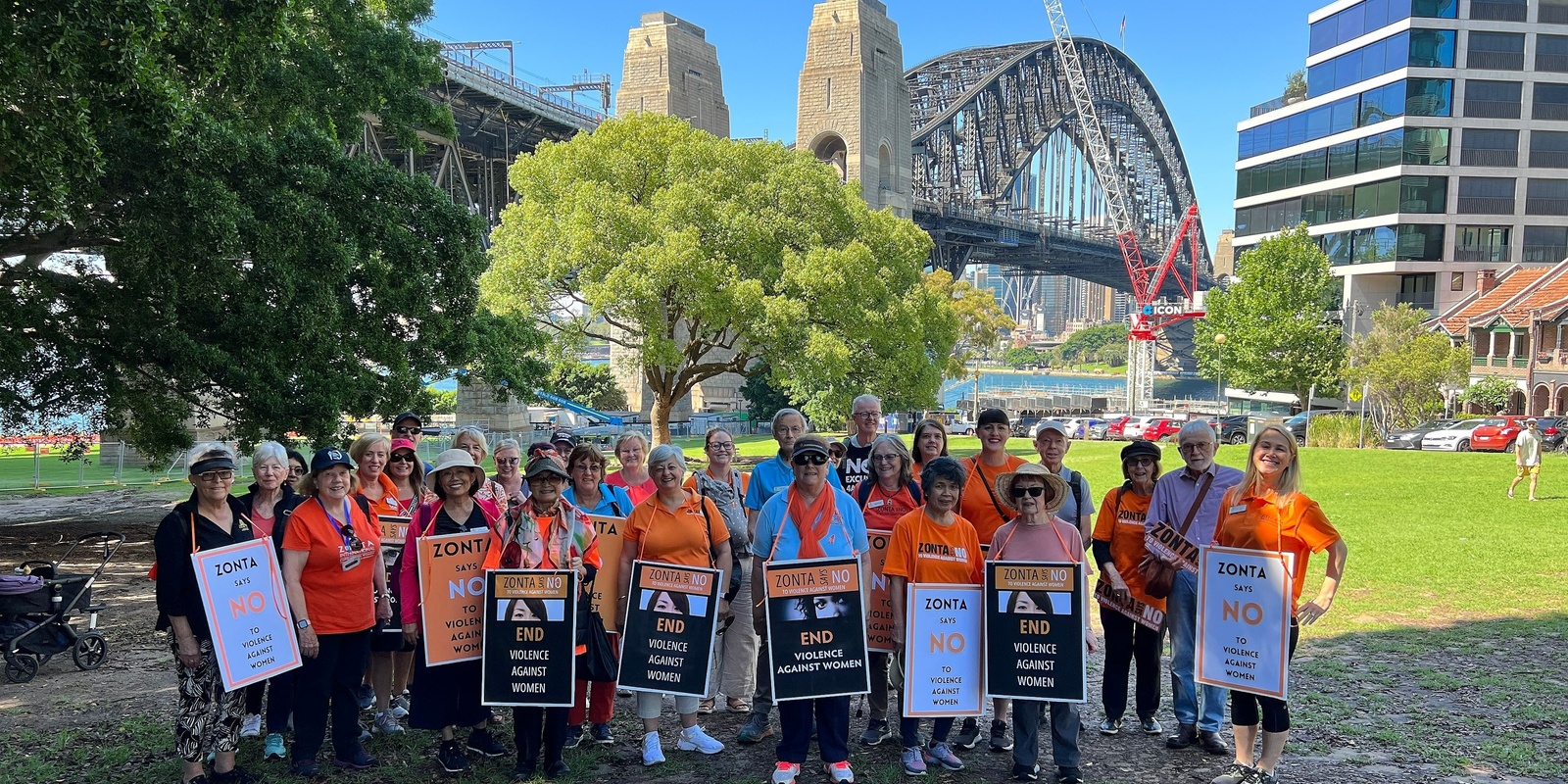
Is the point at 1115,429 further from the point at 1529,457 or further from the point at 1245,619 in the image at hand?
the point at 1245,619

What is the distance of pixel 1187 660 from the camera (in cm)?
623

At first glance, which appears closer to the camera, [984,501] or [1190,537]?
[1190,537]

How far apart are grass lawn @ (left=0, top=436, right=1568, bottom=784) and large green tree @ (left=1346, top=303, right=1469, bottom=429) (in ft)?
69.1

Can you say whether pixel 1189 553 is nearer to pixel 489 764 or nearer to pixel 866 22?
pixel 489 764

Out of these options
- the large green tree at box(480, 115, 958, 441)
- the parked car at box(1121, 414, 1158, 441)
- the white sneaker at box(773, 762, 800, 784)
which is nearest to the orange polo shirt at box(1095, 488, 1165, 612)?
the white sneaker at box(773, 762, 800, 784)

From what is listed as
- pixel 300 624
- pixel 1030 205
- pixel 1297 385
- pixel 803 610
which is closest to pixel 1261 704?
pixel 803 610

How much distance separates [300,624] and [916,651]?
327 centimetres

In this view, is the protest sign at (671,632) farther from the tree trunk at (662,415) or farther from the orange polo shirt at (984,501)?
the tree trunk at (662,415)

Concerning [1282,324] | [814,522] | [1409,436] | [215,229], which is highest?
[215,229]

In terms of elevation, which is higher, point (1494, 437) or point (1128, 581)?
point (1128, 581)

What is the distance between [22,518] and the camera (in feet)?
59.4

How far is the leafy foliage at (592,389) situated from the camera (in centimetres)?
5372

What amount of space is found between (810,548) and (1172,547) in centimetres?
207

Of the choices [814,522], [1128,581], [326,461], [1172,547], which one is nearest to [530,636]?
[326,461]
